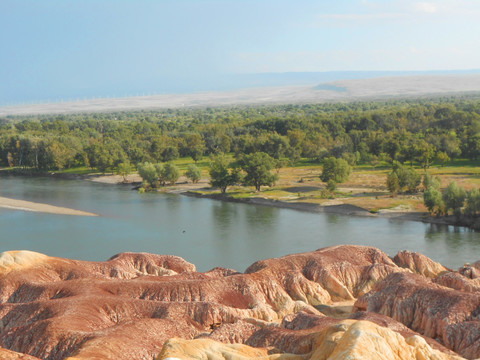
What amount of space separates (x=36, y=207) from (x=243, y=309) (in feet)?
160

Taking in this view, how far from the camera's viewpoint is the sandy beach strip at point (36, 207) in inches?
2655

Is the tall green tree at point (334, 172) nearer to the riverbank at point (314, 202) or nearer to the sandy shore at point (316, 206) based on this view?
the riverbank at point (314, 202)

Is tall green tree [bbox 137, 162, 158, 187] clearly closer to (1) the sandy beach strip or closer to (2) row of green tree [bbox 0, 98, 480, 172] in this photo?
(2) row of green tree [bbox 0, 98, 480, 172]

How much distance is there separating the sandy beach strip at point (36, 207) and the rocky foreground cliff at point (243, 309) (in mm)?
32712

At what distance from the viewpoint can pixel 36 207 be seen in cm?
7044

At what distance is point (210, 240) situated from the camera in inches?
2088

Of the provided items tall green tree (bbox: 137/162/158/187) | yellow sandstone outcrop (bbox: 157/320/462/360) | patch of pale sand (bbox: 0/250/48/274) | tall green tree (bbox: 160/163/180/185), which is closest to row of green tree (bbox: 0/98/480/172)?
tall green tree (bbox: 137/162/158/187)

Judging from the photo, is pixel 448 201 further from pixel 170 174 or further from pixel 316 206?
pixel 170 174

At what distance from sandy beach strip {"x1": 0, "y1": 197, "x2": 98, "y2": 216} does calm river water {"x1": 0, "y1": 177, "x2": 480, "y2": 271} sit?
1.61 meters

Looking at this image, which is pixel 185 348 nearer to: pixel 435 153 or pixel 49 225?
pixel 49 225

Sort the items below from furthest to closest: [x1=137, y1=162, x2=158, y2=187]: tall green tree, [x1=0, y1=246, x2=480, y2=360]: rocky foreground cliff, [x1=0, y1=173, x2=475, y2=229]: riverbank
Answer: [x1=137, y1=162, x2=158, y2=187]: tall green tree → [x1=0, y1=173, x2=475, y2=229]: riverbank → [x1=0, y1=246, x2=480, y2=360]: rocky foreground cliff

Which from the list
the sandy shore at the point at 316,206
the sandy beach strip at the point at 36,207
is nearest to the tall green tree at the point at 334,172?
the sandy shore at the point at 316,206

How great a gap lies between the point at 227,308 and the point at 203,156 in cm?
8285

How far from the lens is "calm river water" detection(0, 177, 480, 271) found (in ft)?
159
